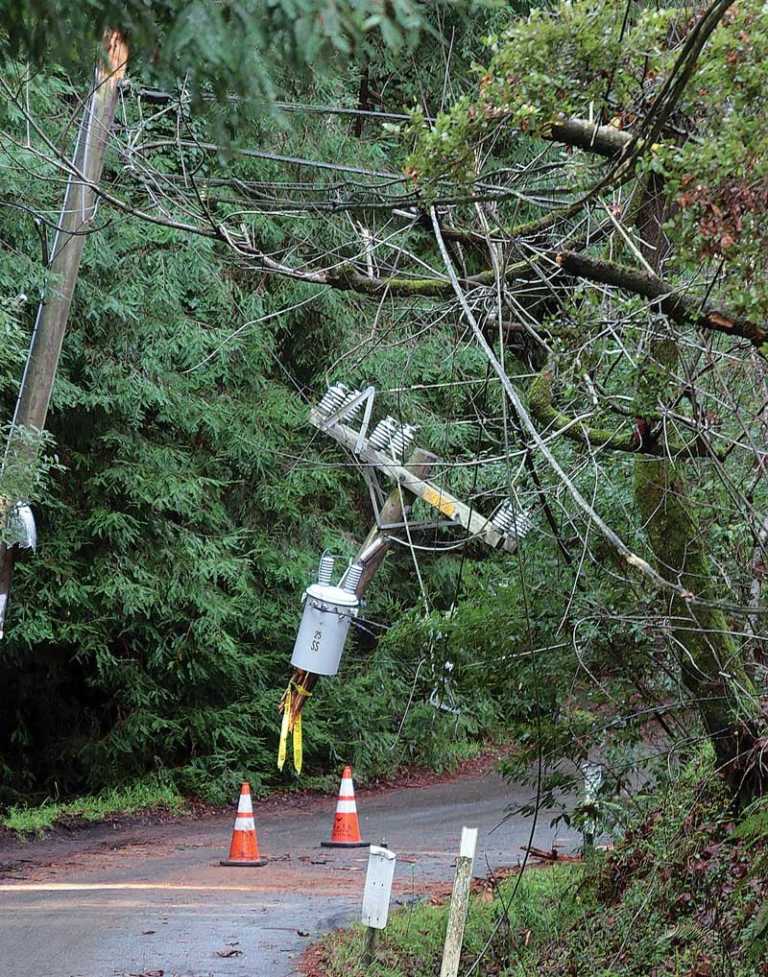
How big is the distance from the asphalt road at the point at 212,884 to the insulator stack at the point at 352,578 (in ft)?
8.85

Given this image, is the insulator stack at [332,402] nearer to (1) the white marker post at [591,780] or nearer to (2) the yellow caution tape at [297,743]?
(2) the yellow caution tape at [297,743]

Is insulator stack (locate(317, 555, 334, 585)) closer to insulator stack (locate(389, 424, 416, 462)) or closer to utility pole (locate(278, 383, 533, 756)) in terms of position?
utility pole (locate(278, 383, 533, 756))

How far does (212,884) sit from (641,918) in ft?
16.3

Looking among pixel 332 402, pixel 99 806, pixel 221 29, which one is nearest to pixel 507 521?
pixel 332 402

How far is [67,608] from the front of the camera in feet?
54.9

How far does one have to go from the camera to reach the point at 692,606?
7602 mm

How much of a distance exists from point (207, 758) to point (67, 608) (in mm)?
3093

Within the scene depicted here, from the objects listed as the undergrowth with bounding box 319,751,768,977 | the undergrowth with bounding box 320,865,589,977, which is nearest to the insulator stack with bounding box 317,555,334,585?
the undergrowth with bounding box 320,865,589,977

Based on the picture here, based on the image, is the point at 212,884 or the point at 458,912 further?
the point at 212,884

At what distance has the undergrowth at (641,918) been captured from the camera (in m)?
7.46

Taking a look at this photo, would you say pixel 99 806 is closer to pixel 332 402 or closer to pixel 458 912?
pixel 332 402

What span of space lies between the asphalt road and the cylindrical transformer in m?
1.95

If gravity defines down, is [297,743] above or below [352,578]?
below

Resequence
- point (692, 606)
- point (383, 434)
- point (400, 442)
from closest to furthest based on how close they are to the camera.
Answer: point (692, 606)
point (400, 442)
point (383, 434)
